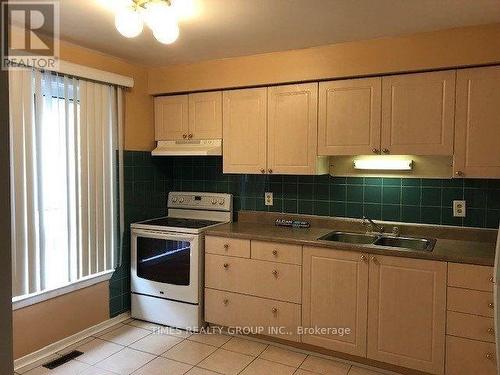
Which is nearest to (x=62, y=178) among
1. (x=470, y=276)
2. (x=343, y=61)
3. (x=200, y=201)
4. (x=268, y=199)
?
(x=200, y=201)

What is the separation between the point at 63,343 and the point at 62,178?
1.21 metres

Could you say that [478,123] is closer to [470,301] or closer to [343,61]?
[343,61]

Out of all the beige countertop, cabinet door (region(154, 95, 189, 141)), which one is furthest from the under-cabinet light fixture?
cabinet door (region(154, 95, 189, 141))

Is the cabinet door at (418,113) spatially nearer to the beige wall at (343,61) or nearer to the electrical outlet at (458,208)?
the beige wall at (343,61)

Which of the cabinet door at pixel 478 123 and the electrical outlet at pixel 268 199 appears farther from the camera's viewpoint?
the electrical outlet at pixel 268 199

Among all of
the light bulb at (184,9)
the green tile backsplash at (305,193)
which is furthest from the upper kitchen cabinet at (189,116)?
the light bulb at (184,9)

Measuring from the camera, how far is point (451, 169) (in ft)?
8.52

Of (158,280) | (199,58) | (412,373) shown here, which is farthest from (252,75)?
(412,373)

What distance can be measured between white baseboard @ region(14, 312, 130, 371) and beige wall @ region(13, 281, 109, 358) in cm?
3

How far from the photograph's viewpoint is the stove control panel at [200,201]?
11.5ft

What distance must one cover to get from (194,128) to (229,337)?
69.7 inches

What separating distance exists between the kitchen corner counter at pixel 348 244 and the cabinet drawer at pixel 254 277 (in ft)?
0.64
